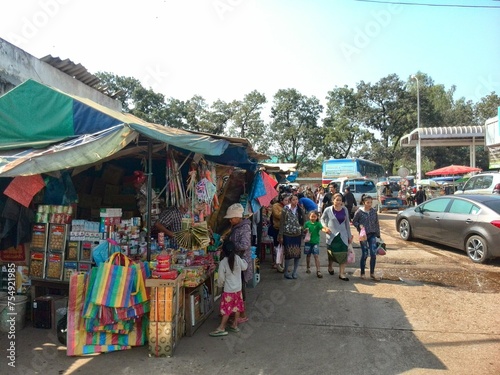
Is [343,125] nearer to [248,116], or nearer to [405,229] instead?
[248,116]

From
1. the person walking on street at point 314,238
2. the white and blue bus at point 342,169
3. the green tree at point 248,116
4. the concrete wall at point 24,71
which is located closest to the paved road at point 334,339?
the person walking on street at point 314,238

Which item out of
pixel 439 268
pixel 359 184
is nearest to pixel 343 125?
pixel 359 184

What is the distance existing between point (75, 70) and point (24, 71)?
2.02 metres

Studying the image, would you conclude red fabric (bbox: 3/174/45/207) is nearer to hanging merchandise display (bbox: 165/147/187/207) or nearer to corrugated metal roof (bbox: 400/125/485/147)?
hanging merchandise display (bbox: 165/147/187/207)

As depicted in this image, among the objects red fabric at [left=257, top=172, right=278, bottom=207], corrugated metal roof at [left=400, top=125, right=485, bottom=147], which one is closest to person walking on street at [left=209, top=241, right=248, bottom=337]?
red fabric at [left=257, top=172, right=278, bottom=207]

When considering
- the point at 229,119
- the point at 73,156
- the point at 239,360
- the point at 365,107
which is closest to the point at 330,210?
the point at 239,360

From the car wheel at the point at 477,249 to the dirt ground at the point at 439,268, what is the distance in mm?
133

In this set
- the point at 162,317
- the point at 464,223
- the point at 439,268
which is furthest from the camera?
the point at 464,223

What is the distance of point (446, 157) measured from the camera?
133 ft

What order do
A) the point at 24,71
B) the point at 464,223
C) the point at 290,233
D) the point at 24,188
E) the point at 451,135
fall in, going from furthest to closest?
1. the point at 451,135
2. the point at 24,71
3. the point at 464,223
4. the point at 290,233
5. the point at 24,188

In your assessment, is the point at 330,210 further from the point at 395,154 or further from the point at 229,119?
the point at 395,154

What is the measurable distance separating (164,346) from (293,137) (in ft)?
Answer: 112

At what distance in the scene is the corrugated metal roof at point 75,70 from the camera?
9.98 metres

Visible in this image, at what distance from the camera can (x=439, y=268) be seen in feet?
24.9
